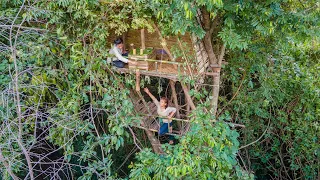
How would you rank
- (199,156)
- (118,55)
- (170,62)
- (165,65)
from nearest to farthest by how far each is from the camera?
1. (199,156)
2. (170,62)
3. (118,55)
4. (165,65)

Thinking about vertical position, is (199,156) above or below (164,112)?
below

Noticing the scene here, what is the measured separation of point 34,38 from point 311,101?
5.03 m

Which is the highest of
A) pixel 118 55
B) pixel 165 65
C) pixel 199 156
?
pixel 118 55

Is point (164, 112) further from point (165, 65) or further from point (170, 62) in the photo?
point (170, 62)

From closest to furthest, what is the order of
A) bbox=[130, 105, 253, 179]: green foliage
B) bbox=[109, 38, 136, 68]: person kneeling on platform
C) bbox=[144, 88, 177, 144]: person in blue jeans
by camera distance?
bbox=[130, 105, 253, 179]: green foliage < bbox=[109, 38, 136, 68]: person kneeling on platform < bbox=[144, 88, 177, 144]: person in blue jeans

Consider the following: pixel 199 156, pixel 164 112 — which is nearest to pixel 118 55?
pixel 164 112

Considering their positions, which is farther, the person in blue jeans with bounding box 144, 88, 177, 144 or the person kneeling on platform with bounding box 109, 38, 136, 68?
the person in blue jeans with bounding box 144, 88, 177, 144

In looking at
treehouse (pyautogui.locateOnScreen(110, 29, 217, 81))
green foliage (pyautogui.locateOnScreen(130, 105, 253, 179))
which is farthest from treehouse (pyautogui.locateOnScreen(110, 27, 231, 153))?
green foliage (pyautogui.locateOnScreen(130, 105, 253, 179))

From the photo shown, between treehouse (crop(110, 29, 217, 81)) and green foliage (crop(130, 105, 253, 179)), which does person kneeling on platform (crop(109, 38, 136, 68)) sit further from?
green foliage (crop(130, 105, 253, 179))

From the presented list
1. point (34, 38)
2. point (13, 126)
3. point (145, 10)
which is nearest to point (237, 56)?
point (145, 10)

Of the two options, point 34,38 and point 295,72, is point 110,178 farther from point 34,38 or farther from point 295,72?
point 295,72

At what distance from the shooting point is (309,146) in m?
6.31

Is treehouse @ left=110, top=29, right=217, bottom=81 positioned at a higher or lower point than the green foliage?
higher

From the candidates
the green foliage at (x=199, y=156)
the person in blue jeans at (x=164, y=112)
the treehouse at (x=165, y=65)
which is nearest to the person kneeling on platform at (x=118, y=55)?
the treehouse at (x=165, y=65)
